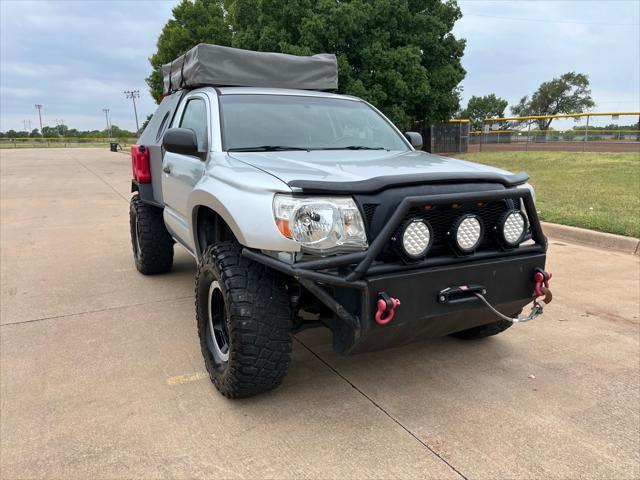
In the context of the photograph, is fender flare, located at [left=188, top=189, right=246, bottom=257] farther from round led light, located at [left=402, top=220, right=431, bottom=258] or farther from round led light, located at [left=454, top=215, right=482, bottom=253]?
round led light, located at [left=454, top=215, right=482, bottom=253]

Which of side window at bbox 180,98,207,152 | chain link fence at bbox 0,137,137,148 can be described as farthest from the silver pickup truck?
chain link fence at bbox 0,137,137,148

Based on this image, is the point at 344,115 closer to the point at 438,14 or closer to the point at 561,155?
the point at 561,155

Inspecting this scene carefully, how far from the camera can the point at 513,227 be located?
107 inches

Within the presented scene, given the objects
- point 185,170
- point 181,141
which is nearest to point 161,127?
point 185,170

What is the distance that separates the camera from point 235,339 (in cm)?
266

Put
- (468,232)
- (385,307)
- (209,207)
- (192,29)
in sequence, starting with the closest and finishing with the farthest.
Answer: (385,307) < (468,232) < (209,207) < (192,29)

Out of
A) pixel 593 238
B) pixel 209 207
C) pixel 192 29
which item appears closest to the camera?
pixel 209 207

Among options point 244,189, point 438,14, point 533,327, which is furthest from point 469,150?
point 244,189

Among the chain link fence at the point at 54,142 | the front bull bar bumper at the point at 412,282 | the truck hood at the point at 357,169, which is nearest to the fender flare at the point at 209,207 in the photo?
the front bull bar bumper at the point at 412,282

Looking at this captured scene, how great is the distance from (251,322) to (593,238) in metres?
5.65

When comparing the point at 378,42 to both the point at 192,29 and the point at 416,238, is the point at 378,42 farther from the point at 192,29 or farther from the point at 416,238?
the point at 416,238

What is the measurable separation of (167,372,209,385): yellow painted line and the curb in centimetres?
542

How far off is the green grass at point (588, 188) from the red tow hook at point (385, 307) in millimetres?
5399

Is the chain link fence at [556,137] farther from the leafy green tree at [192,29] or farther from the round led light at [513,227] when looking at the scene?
the round led light at [513,227]
